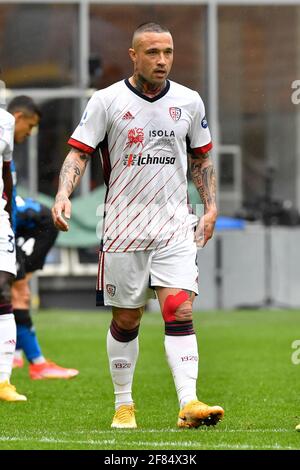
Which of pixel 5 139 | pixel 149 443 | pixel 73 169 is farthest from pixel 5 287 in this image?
pixel 149 443

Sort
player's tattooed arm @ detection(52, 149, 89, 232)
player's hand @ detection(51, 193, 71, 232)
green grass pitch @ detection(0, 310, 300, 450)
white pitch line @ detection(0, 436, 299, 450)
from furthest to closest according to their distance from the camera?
player's tattooed arm @ detection(52, 149, 89, 232) → player's hand @ detection(51, 193, 71, 232) → green grass pitch @ detection(0, 310, 300, 450) → white pitch line @ detection(0, 436, 299, 450)

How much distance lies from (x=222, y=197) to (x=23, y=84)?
3815mm

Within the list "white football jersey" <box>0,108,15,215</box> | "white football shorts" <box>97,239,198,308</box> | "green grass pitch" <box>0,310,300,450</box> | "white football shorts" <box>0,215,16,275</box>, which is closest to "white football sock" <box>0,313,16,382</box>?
"green grass pitch" <box>0,310,300,450</box>

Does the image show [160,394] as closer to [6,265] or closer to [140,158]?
[6,265]

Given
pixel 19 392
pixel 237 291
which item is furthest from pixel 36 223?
pixel 237 291

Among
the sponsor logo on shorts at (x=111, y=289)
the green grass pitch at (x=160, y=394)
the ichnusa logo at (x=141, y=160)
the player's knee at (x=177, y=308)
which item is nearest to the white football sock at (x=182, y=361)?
the player's knee at (x=177, y=308)

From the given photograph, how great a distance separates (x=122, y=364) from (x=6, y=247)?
5.04ft

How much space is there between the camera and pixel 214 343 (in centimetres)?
1440

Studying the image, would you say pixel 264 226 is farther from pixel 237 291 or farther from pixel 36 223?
pixel 36 223

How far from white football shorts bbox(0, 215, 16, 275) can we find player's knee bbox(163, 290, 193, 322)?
1.74m

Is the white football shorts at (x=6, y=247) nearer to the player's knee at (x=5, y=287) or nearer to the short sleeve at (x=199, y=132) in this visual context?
the player's knee at (x=5, y=287)

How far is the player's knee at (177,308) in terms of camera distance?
7250mm

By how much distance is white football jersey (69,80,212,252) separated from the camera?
289 inches

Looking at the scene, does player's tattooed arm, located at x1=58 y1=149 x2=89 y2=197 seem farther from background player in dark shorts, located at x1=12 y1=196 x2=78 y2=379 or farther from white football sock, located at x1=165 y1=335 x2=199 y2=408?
background player in dark shorts, located at x1=12 y1=196 x2=78 y2=379
